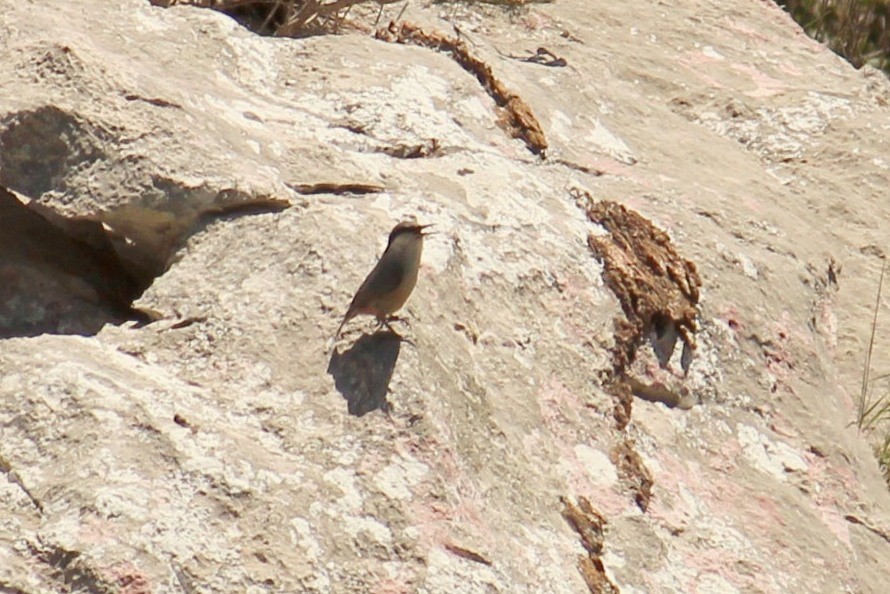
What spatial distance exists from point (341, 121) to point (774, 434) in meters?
1.37

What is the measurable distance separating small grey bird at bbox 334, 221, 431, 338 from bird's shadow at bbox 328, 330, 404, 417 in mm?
48

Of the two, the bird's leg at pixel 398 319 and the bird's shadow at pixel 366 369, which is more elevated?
the bird's leg at pixel 398 319

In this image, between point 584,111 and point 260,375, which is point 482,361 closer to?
point 260,375

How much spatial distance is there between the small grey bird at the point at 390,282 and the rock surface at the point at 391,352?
0.25ft

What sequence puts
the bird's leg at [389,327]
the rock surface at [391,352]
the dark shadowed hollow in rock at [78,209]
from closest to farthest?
the rock surface at [391,352]
the bird's leg at [389,327]
the dark shadowed hollow in rock at [78,209]

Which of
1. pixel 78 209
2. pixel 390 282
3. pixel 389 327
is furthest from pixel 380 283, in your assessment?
pixel 78 209

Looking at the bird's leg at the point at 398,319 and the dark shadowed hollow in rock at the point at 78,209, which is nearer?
the bird's leg at the point at 398,319

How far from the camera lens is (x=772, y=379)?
4148mm

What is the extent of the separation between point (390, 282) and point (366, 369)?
0.19 meters

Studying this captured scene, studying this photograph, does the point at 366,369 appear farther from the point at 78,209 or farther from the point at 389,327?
the point at 78,209

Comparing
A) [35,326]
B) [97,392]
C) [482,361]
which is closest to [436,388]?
[482,361]

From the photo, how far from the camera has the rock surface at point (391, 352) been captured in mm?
2924

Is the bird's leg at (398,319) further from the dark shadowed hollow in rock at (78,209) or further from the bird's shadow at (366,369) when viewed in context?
the dark shadowed hollow in rock at (78,209)

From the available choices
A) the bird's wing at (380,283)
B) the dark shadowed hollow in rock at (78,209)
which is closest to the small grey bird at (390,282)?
the bird's wing at (380,283)
